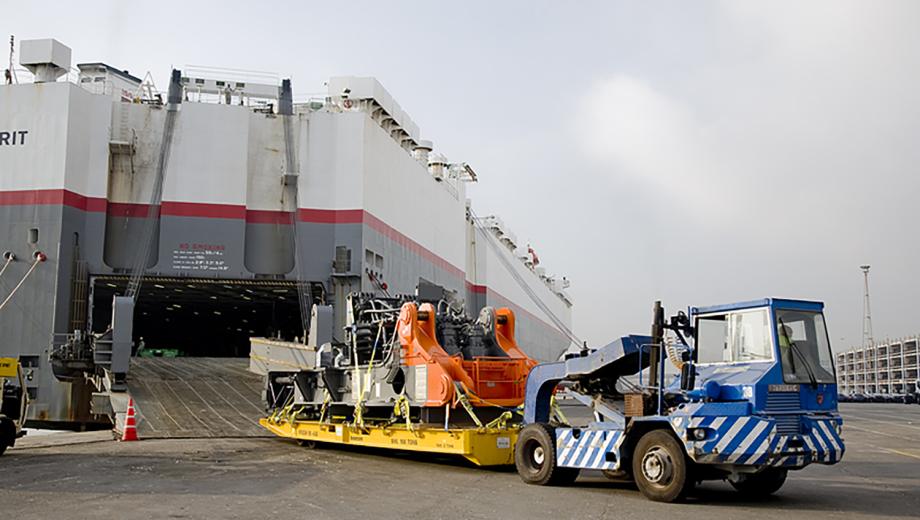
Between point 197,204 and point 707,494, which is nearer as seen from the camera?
point 707,494

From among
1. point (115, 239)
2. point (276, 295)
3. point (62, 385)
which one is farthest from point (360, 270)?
point (62, 385)

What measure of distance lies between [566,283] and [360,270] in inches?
3052

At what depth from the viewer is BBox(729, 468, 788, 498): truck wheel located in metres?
11.4

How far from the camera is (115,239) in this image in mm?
35031

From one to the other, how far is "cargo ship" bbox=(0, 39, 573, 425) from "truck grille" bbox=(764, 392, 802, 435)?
87.4ft

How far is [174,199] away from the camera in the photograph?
35.0 meters

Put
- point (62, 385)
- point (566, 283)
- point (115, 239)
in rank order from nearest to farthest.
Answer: point (62, 385) → point (115, 239) → point (566, 283)

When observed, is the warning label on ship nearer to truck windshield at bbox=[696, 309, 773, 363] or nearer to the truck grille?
truck windshield at bbox=[696, 309, 773, 363]

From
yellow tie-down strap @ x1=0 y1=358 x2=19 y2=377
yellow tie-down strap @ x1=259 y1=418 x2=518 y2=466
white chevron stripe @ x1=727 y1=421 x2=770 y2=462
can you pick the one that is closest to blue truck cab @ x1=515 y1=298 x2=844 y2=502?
white chevron stripe @ x1=727 y1=421 x2=770 y2=462

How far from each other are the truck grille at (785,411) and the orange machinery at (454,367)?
5.57 metres

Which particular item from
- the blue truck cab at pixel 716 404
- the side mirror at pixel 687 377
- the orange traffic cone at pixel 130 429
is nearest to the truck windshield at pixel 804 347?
the blue truck cab at pixel 716 404

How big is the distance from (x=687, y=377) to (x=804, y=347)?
1559mm

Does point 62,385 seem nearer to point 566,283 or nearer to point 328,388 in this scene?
point 328,388

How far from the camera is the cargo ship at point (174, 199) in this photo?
33413 mm
